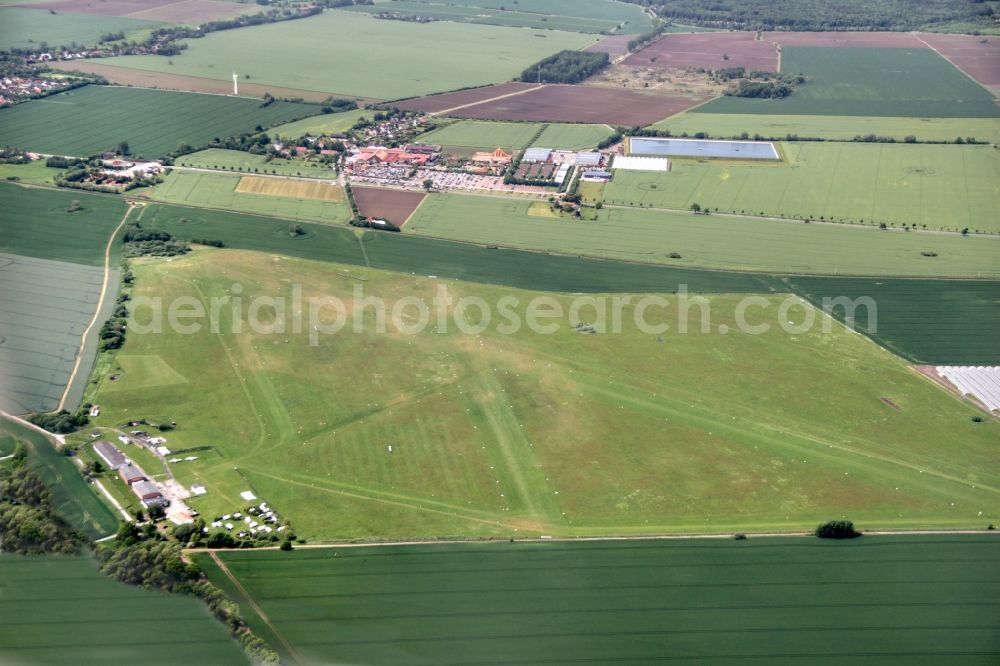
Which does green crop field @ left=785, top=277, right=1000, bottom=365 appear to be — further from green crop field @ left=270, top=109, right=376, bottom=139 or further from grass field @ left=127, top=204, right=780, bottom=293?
green crop field @ left=270, top=109, right=376, bottom=139

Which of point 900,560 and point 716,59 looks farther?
point 716,59

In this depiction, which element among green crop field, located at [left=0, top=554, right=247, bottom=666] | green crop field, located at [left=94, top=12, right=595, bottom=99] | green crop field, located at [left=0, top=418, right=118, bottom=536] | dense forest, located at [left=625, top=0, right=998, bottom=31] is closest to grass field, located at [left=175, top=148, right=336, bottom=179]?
green crop field, located at [left=94, top=12, right=595, bottom=99]

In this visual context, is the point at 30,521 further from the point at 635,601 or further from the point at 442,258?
the point at 442,258

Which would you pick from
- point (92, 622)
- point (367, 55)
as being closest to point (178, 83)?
point (367, 55)

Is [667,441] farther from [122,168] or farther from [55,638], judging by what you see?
[122,168]

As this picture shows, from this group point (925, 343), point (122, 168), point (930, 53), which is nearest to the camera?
point (925, 343)

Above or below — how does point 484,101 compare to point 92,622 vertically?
above

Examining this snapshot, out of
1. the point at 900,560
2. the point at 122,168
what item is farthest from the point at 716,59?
the point at 900,560
